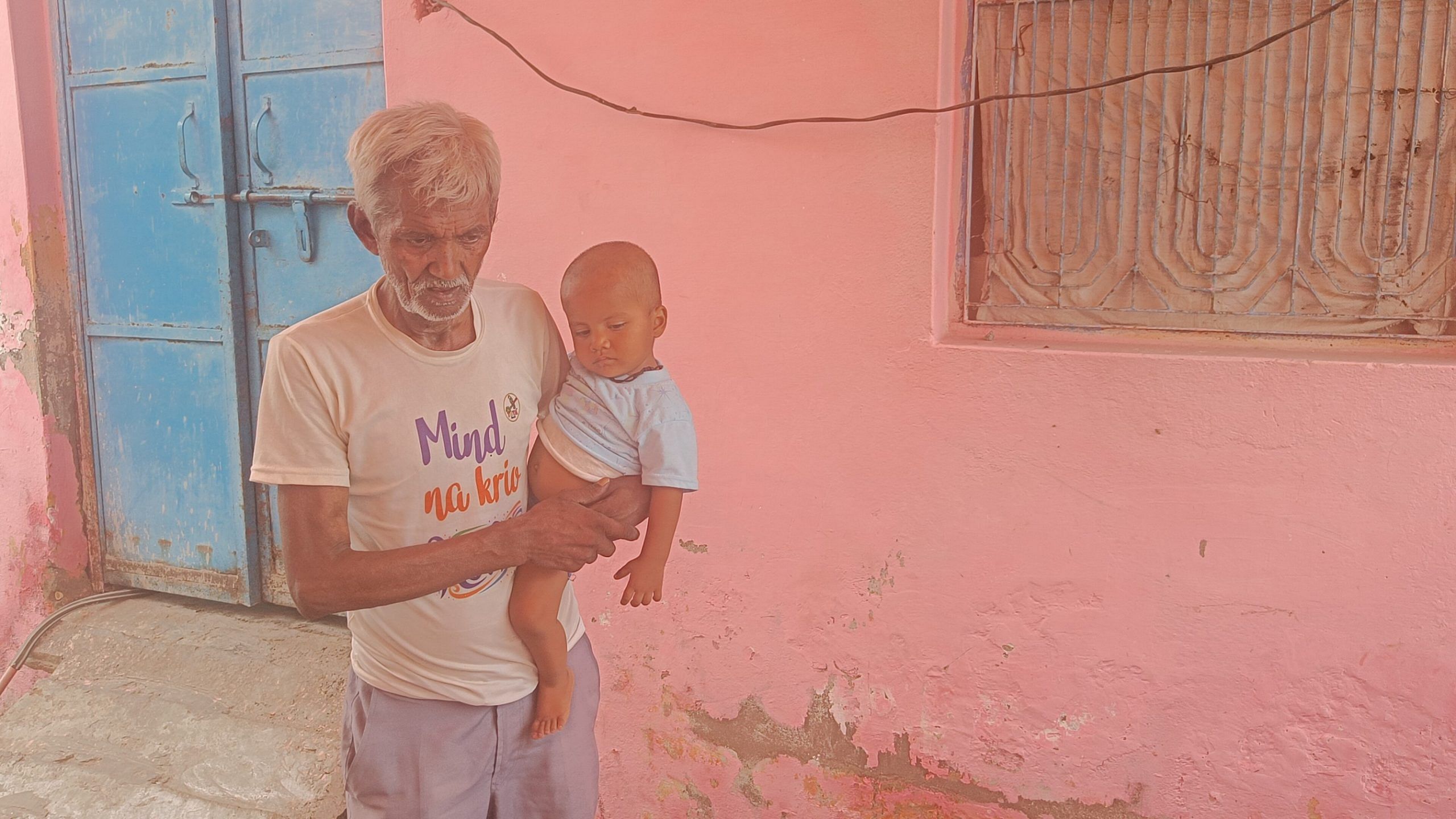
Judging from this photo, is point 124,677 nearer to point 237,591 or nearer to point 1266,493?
point 237,591

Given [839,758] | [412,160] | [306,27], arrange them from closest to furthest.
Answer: [412,160] < [839,758] < [306,27]

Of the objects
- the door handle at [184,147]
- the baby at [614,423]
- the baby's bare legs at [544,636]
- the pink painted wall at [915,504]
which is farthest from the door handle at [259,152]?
the baby's bare legs at [544,636]

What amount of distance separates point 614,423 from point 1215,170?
138 centimetres

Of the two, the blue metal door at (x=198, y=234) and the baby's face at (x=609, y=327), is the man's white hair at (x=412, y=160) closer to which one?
the baby's face at (x=609, y=327)

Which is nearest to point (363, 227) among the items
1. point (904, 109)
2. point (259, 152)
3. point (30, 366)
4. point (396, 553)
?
point (396, 553)

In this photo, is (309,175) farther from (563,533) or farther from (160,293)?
(563,533)

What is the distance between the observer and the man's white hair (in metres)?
1.34

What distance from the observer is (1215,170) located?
217 centimetres

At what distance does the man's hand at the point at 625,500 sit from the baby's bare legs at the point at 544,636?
12 cm

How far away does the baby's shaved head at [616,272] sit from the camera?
5.10 ft

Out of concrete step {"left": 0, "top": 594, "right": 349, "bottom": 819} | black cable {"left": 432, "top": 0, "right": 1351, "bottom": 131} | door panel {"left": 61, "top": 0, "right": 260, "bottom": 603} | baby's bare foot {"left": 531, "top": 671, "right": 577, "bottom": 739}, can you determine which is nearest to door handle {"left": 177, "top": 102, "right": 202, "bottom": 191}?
door panel {"left": 61, "top": 0, "right": 260, "bottom": 603}

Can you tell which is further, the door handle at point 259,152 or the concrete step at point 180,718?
the door handle at point 259,152

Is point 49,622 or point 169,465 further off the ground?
point 169,465

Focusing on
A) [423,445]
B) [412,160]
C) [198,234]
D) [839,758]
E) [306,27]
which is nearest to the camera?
[412,160]
